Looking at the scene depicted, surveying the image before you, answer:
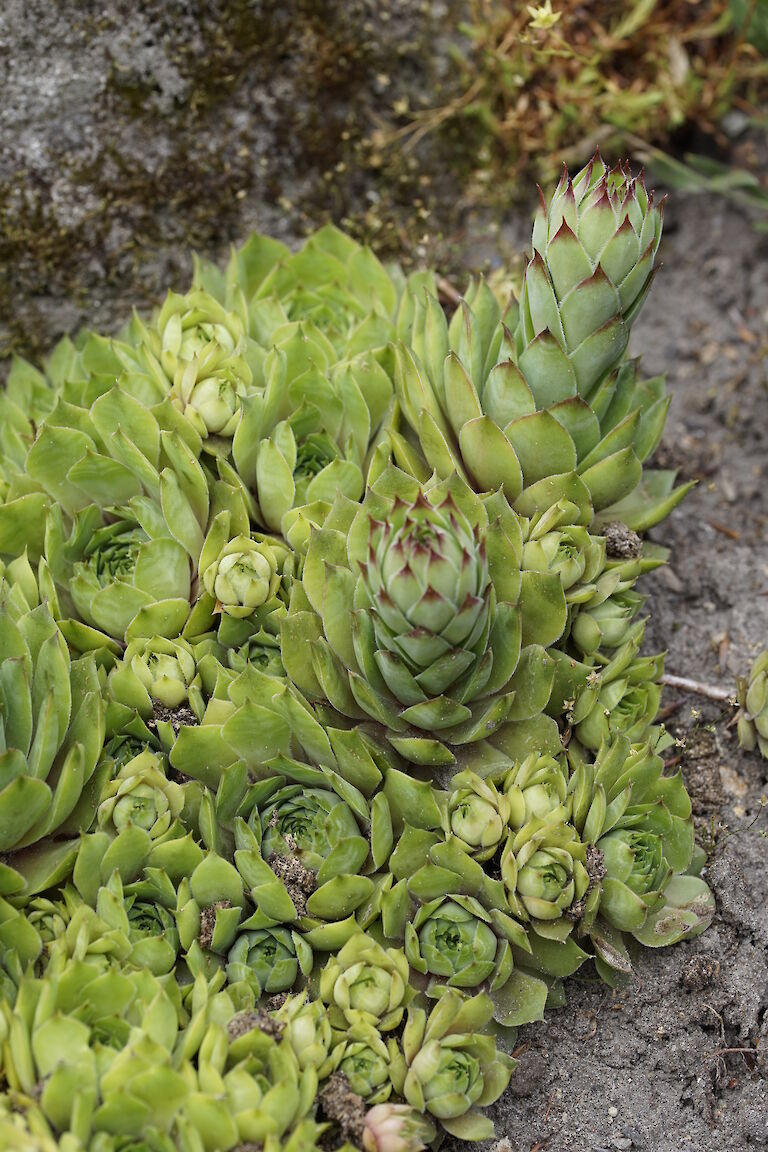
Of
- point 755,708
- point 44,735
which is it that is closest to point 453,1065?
point 44,735

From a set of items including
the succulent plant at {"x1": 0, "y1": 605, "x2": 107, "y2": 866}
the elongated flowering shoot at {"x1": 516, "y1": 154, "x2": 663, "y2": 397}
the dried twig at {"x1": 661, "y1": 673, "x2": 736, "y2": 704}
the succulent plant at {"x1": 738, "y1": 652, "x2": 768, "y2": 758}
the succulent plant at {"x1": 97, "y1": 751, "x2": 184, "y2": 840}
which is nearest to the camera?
the succulent plant at {"x1": 0, "y1": 605, "x2": 107, "y2": 866}

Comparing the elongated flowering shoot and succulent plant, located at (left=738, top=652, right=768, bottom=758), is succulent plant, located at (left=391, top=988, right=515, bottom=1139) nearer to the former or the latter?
succulent plant, located at (left=738, top=652, right=768, bottom=758)

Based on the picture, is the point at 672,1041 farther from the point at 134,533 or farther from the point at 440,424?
the point at 134,533

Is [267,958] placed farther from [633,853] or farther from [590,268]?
[590,268]

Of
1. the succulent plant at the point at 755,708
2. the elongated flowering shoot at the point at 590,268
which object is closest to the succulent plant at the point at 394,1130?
the succulent plant at the point at 755,708

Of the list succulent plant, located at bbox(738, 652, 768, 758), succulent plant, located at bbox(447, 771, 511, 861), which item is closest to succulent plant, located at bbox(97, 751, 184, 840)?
succulent plant, located at bbox(447, 771, 511, 861)

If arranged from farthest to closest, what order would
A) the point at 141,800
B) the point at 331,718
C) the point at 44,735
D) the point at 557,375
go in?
the point at 557,375
the point at 331,718
the point at 141,800
the point at 44,735

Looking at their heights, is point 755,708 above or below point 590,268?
below

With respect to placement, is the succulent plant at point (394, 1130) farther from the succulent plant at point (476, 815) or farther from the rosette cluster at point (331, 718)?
the succulent plant at point (476, 815)

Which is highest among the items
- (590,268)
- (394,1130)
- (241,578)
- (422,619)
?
Answer: (590,268)
